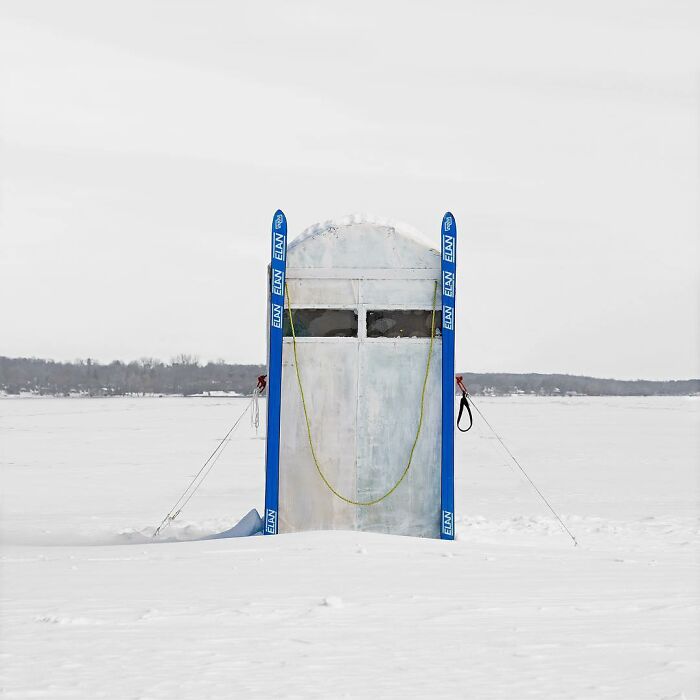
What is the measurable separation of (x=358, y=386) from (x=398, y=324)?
727 mm

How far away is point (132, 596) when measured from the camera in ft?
19.4

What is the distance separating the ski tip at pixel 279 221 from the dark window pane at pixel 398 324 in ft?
3.92

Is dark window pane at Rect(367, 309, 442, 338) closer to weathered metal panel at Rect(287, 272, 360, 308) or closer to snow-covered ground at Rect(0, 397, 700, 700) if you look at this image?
weathered metal panel at Rect(287, 272, 360, 308)

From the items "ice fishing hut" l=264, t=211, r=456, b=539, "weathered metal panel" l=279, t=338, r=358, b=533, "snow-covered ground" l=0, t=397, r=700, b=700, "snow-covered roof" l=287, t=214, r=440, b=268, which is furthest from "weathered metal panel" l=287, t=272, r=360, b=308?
"snow-covered ground" l=0, t=397, r=700, b=700

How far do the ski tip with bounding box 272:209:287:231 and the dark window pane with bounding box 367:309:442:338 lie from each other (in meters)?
1.19

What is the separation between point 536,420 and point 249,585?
34605 mm

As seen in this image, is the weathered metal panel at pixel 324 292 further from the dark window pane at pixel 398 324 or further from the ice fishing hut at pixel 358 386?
the dark window pane at pixel 398 324

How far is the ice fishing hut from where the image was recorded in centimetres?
899

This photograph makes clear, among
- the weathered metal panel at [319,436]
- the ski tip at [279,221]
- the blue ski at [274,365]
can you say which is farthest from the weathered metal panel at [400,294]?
the ski tip at [279,221]

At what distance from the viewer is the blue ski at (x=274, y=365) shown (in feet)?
29.2

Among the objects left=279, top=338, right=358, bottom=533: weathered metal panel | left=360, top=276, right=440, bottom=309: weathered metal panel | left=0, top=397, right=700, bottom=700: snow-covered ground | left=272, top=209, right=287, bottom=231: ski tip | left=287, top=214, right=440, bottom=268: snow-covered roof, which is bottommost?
left=0, top=397, right=700, bottom=700: snow-covered ground

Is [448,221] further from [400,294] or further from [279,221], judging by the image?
[279,221]

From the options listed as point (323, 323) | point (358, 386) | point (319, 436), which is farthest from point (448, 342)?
point (319, 436)

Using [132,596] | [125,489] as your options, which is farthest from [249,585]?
[125,489]
